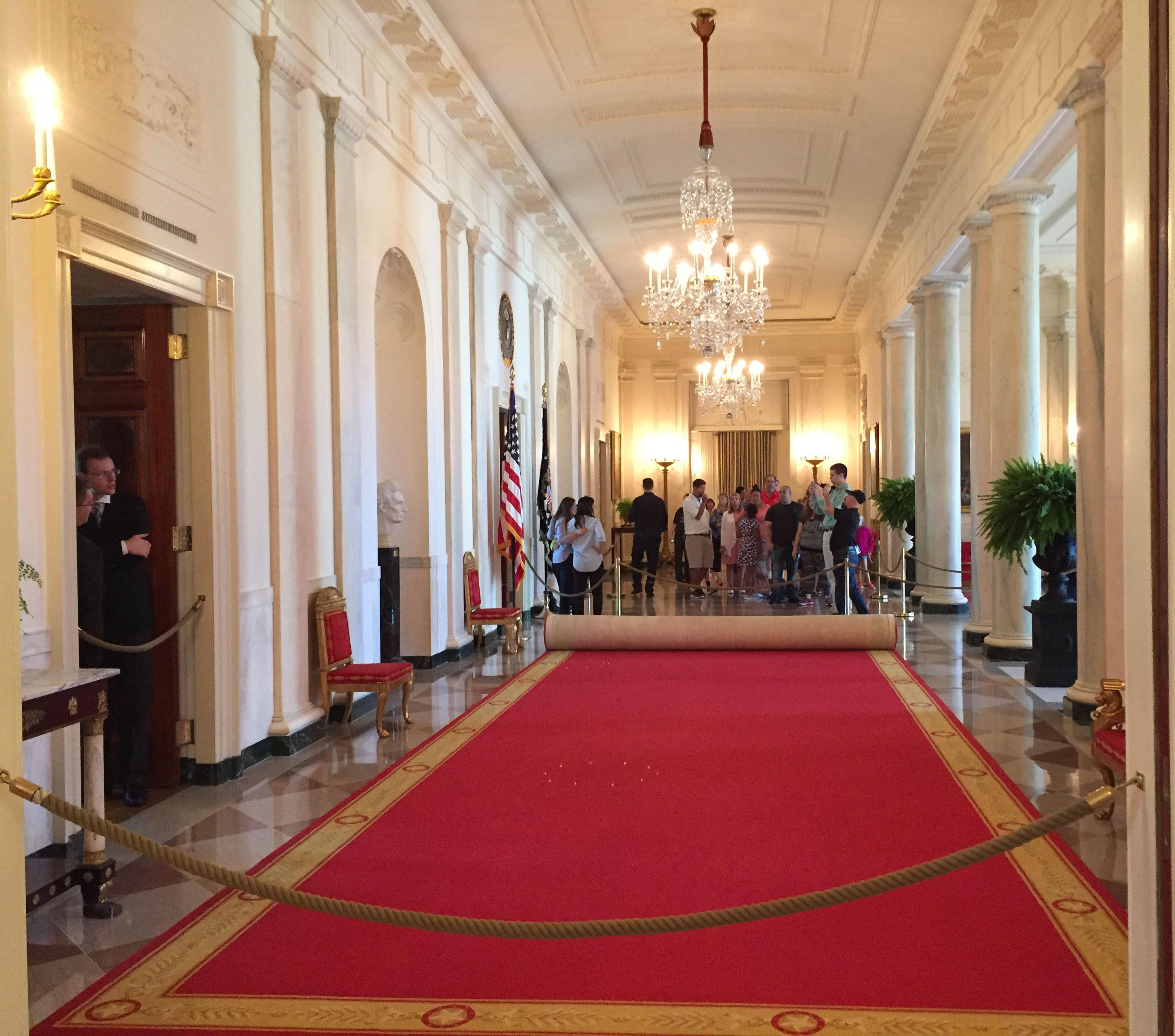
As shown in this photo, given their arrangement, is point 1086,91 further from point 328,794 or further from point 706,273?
point 328,794

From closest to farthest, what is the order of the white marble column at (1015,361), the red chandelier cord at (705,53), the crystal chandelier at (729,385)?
the red chandelier cord at (705,53), the white marble column at (1015,361), the crystal chandelier at (729,385)

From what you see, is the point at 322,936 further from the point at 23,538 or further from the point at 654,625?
the point at 654,625

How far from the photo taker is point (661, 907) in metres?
4.08

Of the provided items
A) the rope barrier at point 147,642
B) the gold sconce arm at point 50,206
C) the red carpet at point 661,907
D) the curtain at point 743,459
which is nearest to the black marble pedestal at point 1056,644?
the red carpet at point 661,907

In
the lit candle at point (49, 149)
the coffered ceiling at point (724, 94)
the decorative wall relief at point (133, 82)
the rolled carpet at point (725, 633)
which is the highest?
the coffered ceiling at point (724, 94)

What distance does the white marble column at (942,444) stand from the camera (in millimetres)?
13961

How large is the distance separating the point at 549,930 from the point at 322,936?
1552mm

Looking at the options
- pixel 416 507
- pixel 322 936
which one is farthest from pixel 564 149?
pixel 322 936

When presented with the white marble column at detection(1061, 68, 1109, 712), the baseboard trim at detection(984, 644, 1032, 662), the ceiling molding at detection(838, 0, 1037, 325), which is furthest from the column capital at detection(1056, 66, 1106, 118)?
the baseboard trim at detection(984, 644, 1032, 662)

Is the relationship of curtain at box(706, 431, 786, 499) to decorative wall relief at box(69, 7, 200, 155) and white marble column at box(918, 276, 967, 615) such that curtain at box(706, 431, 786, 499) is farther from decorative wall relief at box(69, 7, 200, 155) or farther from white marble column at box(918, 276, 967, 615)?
decorative wall relief at box(69, 7, 200, 155)

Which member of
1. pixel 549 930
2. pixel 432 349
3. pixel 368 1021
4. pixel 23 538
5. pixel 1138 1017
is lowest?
pixel 368 1021

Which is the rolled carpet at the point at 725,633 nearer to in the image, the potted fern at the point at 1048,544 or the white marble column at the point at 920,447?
the potted fern at the point at 1048,544

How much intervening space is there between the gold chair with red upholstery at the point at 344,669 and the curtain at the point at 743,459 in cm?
1808

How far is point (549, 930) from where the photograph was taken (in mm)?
2629
